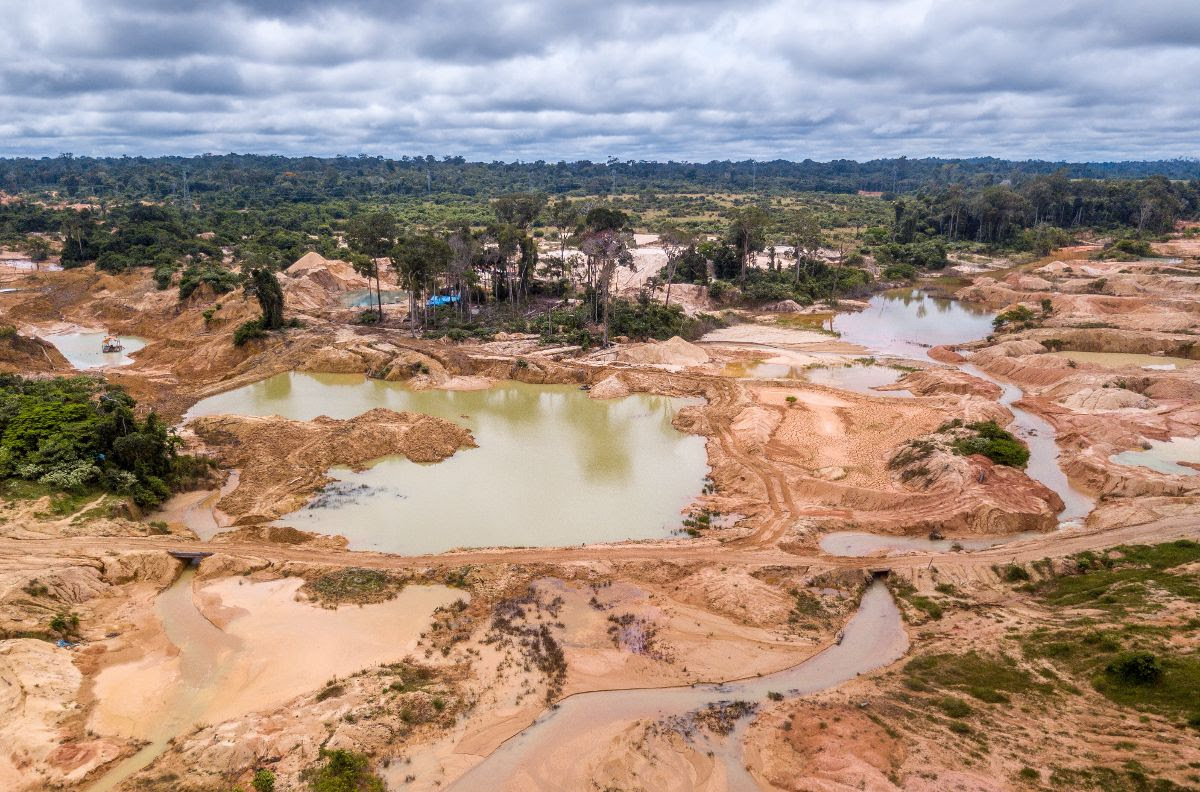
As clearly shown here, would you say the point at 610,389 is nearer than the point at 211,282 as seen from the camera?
Yes

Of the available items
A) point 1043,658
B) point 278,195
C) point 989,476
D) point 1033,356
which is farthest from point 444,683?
point 278,195

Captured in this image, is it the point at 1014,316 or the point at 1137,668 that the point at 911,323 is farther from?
the point at 1137,668

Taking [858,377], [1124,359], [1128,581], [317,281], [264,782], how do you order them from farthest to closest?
A: 1. [317,281]
2. [1124,359]
3. [858,377]
4. [1128,581]
5. [264,782]

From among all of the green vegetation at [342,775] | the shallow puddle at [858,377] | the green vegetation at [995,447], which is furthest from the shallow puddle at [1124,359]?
the green vegetation at [342,775]

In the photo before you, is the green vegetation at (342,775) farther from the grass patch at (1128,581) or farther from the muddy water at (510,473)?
the grass patch at (1128,581)

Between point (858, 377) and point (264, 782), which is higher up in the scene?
point (858, 377)

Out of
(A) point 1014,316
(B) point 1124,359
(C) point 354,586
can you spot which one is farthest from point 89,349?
(B) point 1124,359

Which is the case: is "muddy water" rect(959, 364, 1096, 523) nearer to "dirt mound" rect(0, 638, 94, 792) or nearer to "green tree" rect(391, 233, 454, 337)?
"dirt mound" rect(0, 638, 94, 792)
